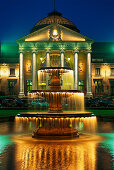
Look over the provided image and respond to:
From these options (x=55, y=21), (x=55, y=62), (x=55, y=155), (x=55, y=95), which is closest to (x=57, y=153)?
(x=55, y=155)

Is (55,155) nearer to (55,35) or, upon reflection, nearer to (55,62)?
(55,35)

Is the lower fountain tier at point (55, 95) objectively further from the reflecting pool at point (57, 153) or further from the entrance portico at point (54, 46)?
the entrance portico at point (54, 46)

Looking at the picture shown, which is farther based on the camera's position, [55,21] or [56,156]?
[55,21]

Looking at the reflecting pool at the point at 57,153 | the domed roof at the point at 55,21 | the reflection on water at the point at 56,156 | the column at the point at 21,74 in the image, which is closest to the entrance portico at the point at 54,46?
the column at the point at 21,74

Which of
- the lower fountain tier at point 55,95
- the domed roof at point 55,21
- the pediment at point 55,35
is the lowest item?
the lower fountain tier at point 55,95

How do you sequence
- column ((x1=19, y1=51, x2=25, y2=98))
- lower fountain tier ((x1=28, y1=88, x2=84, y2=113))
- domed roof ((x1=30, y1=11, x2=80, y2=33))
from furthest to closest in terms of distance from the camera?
domed roof ((x1=30, y1=11, x2=80, y2=33)), column ((x1=19, y1=51, x2=25, y2=98)), lower fountain tier ((x1=28, y1=88, x2=84, y2=113))

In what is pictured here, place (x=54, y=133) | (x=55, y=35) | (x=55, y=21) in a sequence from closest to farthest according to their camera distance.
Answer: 1. (x=54, y=133)
2. (x=55, y=35)
3. (x=55, y=21)

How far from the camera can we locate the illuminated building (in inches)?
2805

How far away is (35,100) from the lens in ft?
173

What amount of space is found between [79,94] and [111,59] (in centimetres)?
6739

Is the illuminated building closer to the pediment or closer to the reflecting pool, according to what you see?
the pediment

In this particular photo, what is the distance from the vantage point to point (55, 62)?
76438mm

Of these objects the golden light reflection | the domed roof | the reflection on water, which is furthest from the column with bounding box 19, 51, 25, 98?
the reflection on water

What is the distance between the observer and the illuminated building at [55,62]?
71.2m
